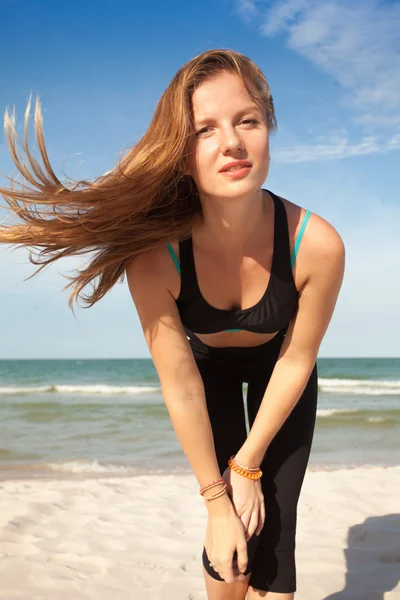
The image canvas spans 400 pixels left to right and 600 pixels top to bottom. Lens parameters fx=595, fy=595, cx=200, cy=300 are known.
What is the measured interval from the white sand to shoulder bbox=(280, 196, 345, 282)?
2.39m

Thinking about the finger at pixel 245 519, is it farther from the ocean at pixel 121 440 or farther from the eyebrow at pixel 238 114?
the ocean at pixel 121 440

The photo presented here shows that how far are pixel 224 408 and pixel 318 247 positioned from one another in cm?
92

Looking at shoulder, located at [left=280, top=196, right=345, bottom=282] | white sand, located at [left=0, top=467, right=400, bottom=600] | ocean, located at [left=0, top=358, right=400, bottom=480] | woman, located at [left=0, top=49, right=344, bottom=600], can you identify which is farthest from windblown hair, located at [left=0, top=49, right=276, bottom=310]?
ocean, located at [left=0, top=358, right=400, bottom=480]

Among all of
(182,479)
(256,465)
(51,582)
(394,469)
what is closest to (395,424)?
(394,469)

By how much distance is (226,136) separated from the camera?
2.19 meters

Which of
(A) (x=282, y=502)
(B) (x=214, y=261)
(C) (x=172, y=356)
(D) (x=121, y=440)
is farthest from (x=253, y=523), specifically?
(D) (x=121, y=440)

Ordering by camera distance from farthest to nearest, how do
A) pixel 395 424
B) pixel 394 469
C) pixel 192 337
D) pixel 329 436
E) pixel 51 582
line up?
pixel 395 424 < pixel 329 436 < pixel 394 469 < pixel 51 582 < pixel 192 337

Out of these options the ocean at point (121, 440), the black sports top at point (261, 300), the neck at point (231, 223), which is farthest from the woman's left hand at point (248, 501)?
the ocean at point (121, 440)

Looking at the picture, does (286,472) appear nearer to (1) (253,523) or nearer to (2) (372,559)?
(1) (253,523)

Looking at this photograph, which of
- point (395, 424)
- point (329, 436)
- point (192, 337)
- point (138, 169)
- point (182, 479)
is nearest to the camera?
point (138, 169)

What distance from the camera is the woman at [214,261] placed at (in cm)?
228

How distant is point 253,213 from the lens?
2.44m

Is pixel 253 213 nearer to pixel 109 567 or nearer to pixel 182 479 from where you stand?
pixel 109 567

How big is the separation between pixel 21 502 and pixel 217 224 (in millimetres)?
4063
